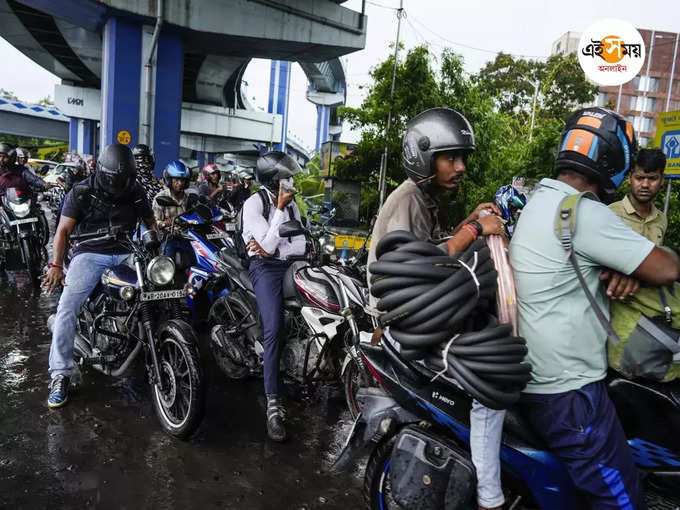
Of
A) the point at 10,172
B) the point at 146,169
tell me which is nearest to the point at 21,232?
the point at 10,172

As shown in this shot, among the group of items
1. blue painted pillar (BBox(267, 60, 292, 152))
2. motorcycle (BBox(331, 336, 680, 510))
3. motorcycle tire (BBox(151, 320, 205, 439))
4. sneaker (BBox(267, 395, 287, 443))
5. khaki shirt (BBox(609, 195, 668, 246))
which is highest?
blue painted pillar (BBox(267, 60, 292, 152))

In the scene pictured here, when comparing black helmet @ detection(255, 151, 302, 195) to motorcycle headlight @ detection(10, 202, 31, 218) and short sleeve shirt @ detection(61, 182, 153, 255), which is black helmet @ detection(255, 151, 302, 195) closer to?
short sleeve shirt @ detection(61, 182, 153, 255)

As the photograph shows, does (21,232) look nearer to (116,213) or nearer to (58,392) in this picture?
(116,213)

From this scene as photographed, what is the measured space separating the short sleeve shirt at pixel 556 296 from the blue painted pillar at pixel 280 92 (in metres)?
48.2

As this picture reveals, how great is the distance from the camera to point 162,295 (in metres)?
3.78

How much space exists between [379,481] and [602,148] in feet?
5.40

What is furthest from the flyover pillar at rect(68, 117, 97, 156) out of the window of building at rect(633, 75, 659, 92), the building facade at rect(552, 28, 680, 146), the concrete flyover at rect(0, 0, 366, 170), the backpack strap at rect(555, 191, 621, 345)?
the window of building at rect(633, 75, 659, 92)

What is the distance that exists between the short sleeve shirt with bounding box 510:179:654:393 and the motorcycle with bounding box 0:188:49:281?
749 centimetres

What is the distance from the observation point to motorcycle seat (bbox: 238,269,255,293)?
14.1 ft

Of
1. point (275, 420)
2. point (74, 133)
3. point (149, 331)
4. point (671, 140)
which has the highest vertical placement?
point (74, 133)

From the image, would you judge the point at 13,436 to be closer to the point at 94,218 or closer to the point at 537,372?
the point at 94,218

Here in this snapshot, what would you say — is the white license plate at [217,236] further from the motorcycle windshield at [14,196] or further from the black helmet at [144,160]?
the motorcycle windshield at [14,196]

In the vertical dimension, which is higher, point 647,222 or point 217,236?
point 647,222

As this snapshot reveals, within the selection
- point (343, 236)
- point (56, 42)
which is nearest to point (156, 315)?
point (343, 236)
